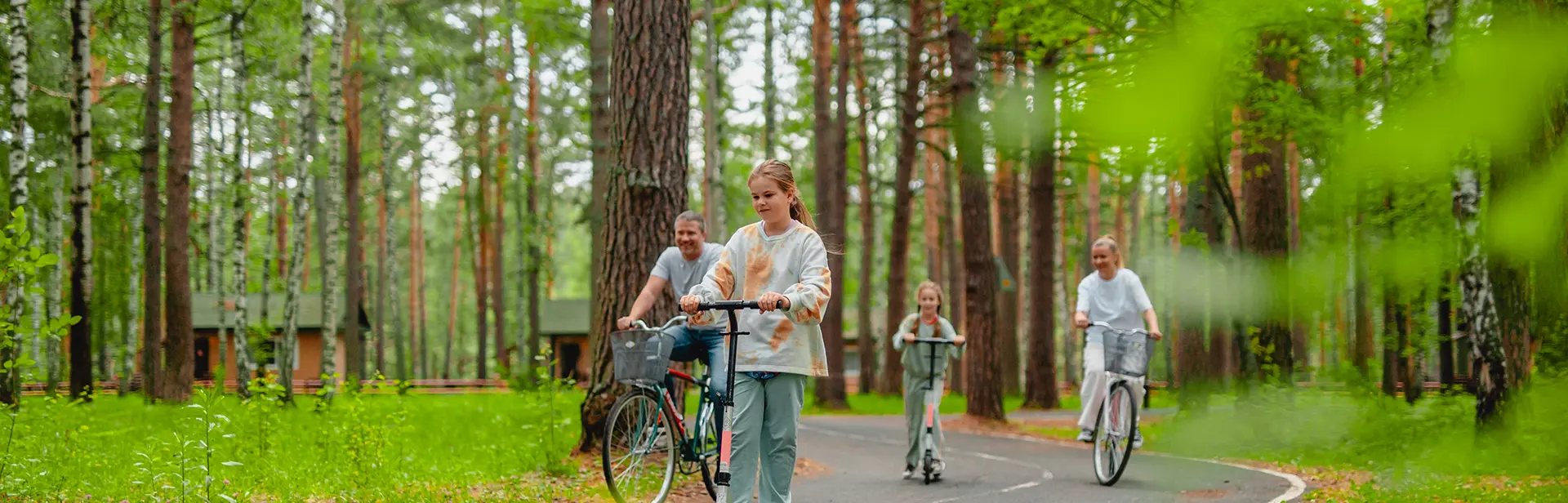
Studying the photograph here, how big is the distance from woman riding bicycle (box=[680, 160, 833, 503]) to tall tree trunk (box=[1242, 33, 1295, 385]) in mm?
A: 10006

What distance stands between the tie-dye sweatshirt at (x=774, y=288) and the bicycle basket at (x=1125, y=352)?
14.6 feet

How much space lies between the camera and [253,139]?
1177 inches

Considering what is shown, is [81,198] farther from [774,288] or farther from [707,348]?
[774,288]

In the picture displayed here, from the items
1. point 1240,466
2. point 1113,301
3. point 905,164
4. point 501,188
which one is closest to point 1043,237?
point 905,164

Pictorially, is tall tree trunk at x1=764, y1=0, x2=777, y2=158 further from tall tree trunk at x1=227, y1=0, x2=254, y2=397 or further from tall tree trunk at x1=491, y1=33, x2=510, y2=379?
tall tree trunk at x1=227, y1=0, x2=254, y2=397

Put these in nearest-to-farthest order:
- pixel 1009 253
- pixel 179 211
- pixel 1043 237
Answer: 1. pixel 179 211
2. pixel 1043 237
3. pixel 1009 253

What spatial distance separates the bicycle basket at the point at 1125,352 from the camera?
9.26 metres

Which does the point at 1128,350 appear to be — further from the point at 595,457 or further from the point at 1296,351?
the point at 1296,351

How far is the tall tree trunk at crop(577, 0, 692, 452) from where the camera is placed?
9.48 metres

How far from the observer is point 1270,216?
15516mm

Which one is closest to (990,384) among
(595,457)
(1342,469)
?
(1342,469)

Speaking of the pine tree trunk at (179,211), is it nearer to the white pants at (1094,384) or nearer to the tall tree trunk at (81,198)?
the tall tree trunk at (81,198)

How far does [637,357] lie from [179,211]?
15.4 m

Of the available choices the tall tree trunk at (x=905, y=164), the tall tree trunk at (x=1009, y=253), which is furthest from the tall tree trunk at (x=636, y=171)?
the tall tree trunk at (x=1009, y=253)
